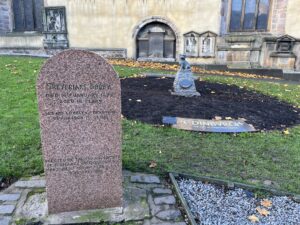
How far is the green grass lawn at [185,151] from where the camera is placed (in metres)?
4.05

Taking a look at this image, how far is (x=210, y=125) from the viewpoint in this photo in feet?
18.7

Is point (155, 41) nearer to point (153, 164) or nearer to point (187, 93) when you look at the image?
point (187, 93)

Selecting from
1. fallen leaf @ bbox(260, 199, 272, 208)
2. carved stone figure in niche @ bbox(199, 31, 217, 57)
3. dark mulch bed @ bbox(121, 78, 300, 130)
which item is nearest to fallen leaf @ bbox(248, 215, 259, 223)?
fallen leaf @ bbox(260, 199, 272, 208)

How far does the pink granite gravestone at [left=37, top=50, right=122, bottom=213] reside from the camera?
279 centimetres

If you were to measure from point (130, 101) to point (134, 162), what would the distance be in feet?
9.65

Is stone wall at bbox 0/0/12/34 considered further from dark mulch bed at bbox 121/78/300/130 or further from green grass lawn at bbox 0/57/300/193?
green grass lawn at bbox 0/57/300/193

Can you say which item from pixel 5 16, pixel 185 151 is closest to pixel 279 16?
pixel 185 151

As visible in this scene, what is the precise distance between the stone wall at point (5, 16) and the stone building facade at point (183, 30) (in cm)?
291

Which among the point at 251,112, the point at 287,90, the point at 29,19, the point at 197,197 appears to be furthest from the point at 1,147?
the point at 29,19

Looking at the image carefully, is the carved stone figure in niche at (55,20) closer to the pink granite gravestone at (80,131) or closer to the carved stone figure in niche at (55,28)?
the carved stone figure in niche at (55,28)

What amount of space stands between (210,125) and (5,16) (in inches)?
592

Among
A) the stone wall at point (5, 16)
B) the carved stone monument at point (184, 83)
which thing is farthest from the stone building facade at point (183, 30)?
the carved stone monument at point (184, 83)

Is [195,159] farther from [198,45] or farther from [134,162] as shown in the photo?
[198,45]

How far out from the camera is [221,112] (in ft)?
21.5
